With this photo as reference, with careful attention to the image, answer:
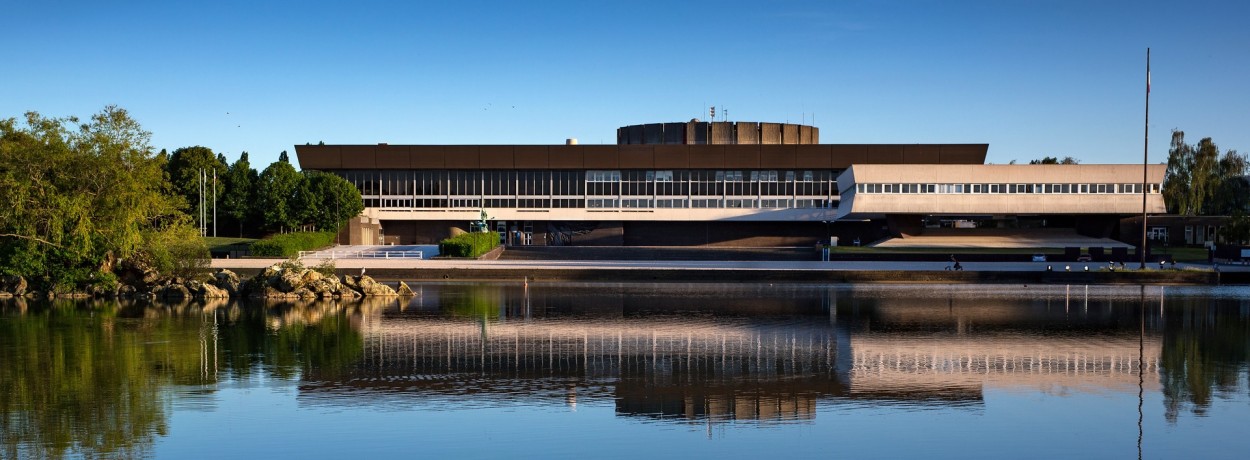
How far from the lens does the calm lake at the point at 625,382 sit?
14.8m

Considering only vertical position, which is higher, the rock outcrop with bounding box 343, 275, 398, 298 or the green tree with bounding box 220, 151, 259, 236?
the green tree with bounding box 220, 151, 259, 236

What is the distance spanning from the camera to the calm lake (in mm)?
14773

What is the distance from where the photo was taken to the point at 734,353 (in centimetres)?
2311

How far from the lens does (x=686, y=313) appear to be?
1265 inches

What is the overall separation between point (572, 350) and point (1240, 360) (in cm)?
1305

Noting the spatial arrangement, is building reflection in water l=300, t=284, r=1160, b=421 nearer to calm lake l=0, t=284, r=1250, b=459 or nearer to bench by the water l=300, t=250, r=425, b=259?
calm lake l=0, t=284, r=1250, b=459

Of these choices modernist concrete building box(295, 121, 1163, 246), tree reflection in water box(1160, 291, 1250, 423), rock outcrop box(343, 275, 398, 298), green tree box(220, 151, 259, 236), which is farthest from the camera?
modernist concrete building box(295, 121, 1163, 246)

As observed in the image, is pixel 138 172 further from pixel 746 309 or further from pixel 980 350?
pixel 980 350

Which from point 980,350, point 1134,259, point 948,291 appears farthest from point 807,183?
point 980,350

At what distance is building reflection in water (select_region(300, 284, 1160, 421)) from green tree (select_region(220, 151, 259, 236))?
52828 millimetres

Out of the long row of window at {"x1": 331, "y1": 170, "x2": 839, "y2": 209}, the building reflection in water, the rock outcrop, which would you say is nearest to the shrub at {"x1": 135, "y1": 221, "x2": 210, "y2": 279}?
the rock outcrop

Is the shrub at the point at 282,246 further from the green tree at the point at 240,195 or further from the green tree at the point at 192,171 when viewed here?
the green tree at the point at 192,171

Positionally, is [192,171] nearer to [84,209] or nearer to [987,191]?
[84,209]

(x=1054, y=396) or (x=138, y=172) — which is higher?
(x=138, y=172)
